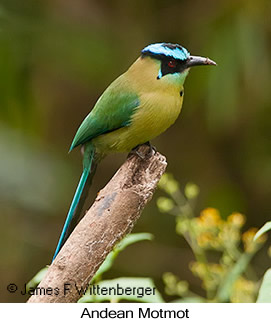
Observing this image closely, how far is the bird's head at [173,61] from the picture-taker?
9.45 ft

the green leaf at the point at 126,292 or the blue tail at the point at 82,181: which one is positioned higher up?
the blue tail at the point at 82,181

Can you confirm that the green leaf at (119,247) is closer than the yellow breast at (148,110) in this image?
Yes

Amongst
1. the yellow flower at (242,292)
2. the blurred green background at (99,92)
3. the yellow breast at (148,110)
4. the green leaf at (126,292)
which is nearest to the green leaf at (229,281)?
the yellow flower at (242,292)

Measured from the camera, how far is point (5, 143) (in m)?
4.71

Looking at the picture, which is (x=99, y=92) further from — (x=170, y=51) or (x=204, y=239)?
(x=204, y=239)

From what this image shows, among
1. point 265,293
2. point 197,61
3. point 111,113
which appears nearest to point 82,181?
point 111,113

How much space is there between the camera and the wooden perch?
205 centimetres

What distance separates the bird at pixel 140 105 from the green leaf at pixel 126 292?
640mm

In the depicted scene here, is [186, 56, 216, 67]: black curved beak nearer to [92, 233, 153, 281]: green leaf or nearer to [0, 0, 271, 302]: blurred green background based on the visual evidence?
[92, 233, 153, 281]: green leaf

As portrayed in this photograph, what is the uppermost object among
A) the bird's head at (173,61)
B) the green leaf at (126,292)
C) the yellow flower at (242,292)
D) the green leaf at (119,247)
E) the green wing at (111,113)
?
the bird's head at (173,61)

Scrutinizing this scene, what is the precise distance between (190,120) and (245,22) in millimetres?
1202

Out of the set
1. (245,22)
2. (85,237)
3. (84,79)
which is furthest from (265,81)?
(85,237)

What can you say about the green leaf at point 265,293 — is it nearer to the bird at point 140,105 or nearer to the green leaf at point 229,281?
the green leaf at point 229,281

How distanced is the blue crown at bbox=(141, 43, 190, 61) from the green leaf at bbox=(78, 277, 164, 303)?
105 cm
